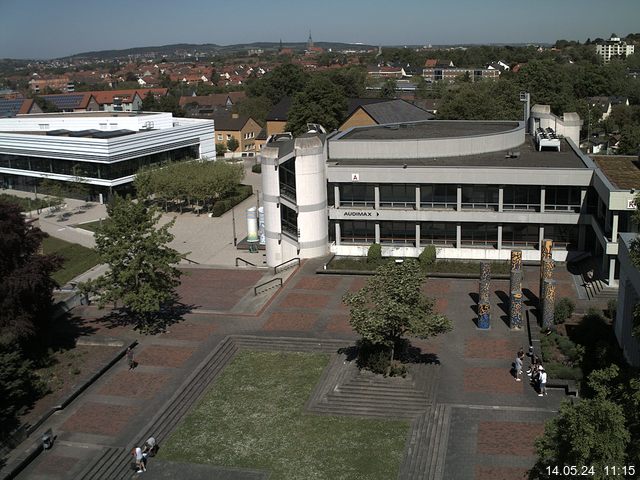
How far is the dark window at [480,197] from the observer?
47062 mm

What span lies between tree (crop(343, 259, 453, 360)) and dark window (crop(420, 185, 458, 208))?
1789 centimetres

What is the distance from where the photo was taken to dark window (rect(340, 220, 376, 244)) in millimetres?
49562

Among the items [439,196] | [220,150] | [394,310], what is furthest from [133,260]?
[220,150]

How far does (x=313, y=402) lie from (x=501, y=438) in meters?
7.65

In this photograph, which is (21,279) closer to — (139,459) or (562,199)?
(139,459)

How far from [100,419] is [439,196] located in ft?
89.2

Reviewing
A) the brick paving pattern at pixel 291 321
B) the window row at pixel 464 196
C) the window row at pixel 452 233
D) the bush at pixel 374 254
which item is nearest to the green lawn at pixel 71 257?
the window row at pixel 452 233

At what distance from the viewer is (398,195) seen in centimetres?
4847

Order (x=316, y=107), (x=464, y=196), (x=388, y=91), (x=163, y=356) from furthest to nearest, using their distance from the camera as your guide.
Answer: (x=388, y=91)
(x=316, y=107)
(x=464, y=196)
(x=163, y=356)

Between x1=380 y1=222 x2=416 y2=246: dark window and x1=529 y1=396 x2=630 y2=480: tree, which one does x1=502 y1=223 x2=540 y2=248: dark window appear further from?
x1=529 y1=396 x2=630 y2=480: tree

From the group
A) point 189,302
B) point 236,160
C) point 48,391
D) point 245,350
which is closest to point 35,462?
point 48,391

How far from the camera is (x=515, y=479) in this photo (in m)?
23.8

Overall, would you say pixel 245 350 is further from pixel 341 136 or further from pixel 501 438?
pixel 341 136

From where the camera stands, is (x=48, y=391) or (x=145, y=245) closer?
(x=48, y=391)
